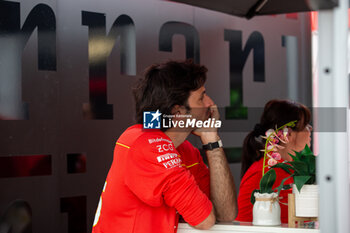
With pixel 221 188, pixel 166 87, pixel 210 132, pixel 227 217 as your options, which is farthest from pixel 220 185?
pixel 166 87

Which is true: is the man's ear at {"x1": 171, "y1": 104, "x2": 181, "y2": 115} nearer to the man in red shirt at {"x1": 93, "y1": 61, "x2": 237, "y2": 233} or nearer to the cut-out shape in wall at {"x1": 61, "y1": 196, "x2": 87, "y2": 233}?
the man in red shirt at {"x1": 93, "y1": 61, "x2": 237, "y2": 233}

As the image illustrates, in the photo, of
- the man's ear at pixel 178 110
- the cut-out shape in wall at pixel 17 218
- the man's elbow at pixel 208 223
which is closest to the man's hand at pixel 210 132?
the man's ear at pixel 178 110

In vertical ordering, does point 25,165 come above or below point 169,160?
below

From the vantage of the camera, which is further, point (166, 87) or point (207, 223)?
point (166, 87)

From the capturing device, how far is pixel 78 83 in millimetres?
3215

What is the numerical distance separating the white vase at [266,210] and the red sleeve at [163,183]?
197mm

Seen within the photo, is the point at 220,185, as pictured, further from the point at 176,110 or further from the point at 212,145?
the point at 176,110

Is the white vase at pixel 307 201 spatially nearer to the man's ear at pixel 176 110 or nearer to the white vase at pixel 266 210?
the white vase at pixel 266 210

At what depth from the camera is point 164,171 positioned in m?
1.63

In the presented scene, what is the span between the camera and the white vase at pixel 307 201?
1.65 metres

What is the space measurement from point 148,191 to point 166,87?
19.7 inches

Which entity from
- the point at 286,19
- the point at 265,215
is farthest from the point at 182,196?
the point at 286,19

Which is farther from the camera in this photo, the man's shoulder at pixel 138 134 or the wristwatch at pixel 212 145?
the wristwatch at pixel 212 145

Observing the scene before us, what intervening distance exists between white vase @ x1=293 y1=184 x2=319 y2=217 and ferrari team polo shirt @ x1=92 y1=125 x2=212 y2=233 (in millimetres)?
337
